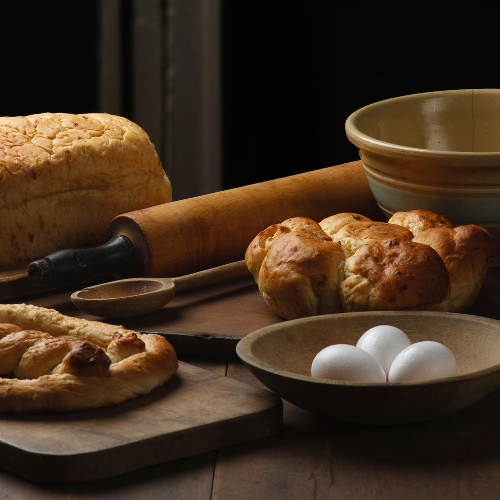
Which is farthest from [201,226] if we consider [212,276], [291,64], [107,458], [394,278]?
[291,64]

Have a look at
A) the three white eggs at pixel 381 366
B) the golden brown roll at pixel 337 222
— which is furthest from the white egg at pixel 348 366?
the golden brown roll at pixel 337 222

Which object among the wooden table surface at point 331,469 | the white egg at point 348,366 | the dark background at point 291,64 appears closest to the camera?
the wooden table surface at point 331,469

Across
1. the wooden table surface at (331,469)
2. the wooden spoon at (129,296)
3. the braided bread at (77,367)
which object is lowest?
the wooden table surface at (331,469)

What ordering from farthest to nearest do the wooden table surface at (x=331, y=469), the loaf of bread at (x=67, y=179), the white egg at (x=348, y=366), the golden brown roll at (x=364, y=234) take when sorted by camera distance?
the loaf of bread at (x=67, y=179), the golden brown roll at (x=364, y=234), the white egg at (x=348, y=366), the wooden table surface at (x=331, y=469)

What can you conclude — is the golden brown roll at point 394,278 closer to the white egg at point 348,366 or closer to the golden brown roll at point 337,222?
the golden brown roll at point 337,222

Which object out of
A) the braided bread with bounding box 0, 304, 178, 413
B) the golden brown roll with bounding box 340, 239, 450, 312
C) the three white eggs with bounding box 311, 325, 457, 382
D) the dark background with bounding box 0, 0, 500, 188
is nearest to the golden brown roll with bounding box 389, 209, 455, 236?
the golden brown roll with bounding box 340, 239, 450, 312

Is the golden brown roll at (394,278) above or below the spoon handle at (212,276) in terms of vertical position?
above

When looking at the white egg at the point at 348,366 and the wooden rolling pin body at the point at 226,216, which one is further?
the wooden rolling pin body at the point at 226,216

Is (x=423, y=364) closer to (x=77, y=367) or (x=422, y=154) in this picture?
(x=77, y=367)

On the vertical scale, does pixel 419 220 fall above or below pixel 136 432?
above
